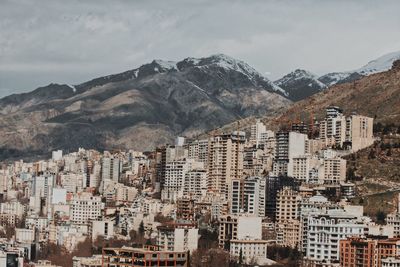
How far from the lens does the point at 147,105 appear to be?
129625 millimetres

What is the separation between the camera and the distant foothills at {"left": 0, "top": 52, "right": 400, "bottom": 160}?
380 ft

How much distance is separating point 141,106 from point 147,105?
1.42 metres

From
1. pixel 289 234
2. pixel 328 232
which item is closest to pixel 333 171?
pixel 289 234

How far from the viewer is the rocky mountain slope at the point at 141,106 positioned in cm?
11606

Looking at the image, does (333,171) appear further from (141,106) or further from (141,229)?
(141,106)

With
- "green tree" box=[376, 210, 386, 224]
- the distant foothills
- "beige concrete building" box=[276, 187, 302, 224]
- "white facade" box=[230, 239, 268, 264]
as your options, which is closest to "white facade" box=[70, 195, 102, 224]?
"beige concrete building" box=[276, 187, 302, 224]

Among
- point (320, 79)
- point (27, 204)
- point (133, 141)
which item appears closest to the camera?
point (27, 204)

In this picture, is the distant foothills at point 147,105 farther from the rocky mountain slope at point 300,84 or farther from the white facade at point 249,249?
the white facade at point 249,249

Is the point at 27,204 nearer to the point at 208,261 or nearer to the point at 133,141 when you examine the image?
the point at 208,261

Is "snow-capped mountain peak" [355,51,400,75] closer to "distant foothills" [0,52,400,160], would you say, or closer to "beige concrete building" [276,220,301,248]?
"distant foothills" [0,52,400,160]

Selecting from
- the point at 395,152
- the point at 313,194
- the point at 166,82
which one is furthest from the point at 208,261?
the point at 166,82

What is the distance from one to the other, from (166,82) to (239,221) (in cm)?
10291

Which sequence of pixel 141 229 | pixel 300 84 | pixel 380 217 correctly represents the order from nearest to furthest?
pixel 380 217, pixel 141 229, pixel 300 84

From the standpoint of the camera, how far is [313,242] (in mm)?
38125
